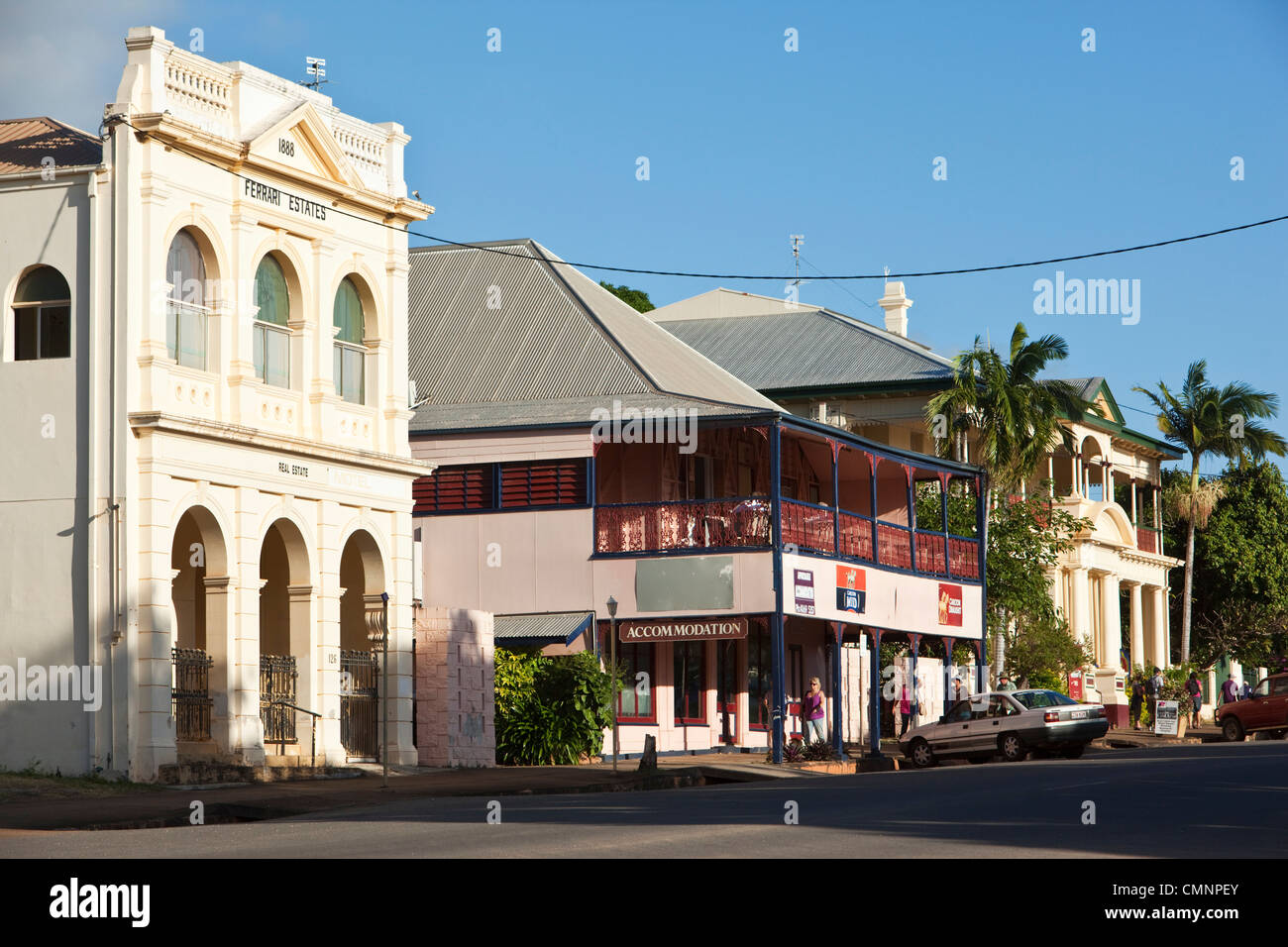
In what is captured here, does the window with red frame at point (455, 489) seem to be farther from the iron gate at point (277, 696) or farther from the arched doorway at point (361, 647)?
the iron gate at point (277, 696)

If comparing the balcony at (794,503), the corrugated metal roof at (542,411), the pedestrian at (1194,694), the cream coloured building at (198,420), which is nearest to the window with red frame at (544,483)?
the balcony at (794,503)

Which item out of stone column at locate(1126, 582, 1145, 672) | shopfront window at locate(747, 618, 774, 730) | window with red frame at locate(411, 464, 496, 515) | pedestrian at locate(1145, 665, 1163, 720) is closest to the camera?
window with red frame at locate(411, 464, 496, 515)

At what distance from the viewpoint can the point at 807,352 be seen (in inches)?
1993

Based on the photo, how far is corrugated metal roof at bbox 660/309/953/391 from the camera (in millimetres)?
48156

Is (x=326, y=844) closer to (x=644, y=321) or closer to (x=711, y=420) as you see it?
(x=711, y=420)

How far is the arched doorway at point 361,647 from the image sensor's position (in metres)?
30.2

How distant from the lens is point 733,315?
180ft

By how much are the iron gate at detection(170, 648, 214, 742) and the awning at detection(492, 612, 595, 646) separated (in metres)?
7.58

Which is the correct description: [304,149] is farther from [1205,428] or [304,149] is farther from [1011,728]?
[1205,428]

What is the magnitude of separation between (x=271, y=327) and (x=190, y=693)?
5.56m

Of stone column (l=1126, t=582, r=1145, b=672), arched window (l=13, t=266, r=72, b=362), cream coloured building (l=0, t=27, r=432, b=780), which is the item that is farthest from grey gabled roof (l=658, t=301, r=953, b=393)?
arched window (l=13, t=266, r=72, b=362)

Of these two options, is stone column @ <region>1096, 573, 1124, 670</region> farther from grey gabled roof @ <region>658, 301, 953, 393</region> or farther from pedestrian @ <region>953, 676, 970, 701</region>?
pedestrian @ <region>953, 676, 970, 701</region>

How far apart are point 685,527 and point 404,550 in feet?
18.8

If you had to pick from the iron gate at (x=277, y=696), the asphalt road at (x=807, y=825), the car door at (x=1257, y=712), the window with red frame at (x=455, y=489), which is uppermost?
the window with red frame at (x=455, y=489)
